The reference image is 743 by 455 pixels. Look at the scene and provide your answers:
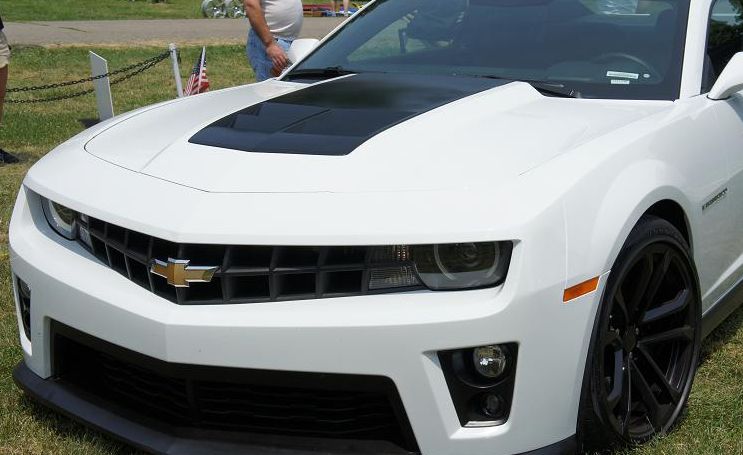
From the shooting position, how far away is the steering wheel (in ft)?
11.5

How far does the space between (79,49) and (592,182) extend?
14.0 meters

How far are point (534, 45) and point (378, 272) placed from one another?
165 cm

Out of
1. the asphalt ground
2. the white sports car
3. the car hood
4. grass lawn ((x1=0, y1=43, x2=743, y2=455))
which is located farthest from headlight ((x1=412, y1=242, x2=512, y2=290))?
the asphalt ground

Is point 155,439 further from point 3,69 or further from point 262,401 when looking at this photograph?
point 3,69

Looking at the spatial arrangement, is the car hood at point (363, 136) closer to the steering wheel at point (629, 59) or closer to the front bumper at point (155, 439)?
the steering wheel at point (629, 59)

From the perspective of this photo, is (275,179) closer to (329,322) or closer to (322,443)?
(329,322)

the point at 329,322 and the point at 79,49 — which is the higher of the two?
the point at 329,322

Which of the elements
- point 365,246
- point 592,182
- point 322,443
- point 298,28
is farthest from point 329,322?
point 298,28

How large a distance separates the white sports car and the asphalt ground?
13.8 metres

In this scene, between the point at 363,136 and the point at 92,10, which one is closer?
the point at 363,136

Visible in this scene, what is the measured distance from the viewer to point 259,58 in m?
6.59

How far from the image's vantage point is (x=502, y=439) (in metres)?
2.47

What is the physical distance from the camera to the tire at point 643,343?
2639mm

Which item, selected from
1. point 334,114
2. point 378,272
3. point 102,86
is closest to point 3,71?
point 102,86
